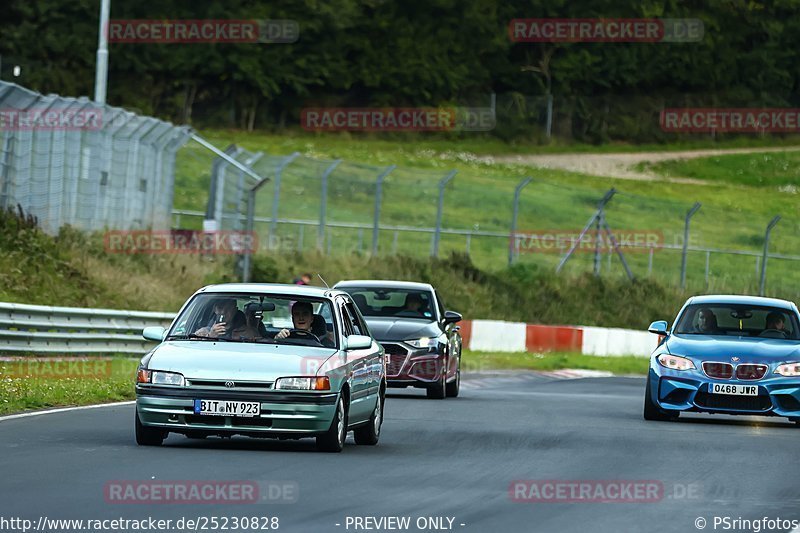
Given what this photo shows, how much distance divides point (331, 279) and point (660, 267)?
11172 millimetres

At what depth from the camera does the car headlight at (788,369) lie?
1975 centimetres

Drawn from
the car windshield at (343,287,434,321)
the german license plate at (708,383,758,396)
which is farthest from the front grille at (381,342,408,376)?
the german license plate at (708,383,758,396)

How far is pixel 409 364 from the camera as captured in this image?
76.7ft

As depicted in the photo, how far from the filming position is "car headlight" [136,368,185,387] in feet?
46.4

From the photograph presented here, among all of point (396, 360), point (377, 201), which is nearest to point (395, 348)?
point (396, 360)

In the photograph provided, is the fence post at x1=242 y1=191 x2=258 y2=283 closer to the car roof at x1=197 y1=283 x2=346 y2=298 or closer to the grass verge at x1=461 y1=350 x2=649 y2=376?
the grass verge at x1=461 y1=350 x2=649 y2=376

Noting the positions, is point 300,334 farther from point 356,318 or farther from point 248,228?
point 248,228

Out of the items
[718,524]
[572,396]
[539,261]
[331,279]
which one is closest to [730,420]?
[572,396]

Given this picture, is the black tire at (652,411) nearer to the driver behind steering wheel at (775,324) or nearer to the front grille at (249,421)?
the driver behind steering wheel at (775,324)

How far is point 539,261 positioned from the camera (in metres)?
46.9

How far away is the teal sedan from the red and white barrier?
874 inches

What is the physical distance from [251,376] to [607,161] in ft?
221

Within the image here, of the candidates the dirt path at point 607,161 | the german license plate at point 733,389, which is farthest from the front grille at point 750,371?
the dirt path at point 607,161

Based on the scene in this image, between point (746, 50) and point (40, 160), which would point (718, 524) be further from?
point (746, 50)
